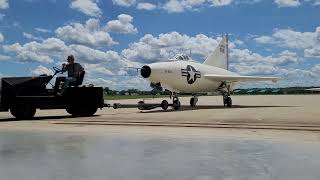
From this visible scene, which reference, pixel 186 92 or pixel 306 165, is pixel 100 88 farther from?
pixel 306 165

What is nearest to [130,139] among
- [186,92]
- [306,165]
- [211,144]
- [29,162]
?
[211,144]

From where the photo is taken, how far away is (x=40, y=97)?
19.9 metres

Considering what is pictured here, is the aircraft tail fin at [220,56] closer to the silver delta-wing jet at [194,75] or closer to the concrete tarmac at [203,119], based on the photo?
the silver delta-wing jet at [194,75]

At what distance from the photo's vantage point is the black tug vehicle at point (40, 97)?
19.2 meters

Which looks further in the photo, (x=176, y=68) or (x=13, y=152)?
(x=176, y=68)

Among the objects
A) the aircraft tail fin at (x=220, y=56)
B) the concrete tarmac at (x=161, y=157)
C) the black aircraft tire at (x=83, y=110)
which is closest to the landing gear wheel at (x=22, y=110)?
the black aircraft tire at (x=83, y=110)

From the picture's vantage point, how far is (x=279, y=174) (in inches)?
235

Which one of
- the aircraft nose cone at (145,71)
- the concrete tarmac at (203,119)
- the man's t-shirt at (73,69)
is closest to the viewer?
the concrete tarmac at (203,119)

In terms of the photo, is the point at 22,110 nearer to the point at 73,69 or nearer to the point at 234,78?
the point at 73,69

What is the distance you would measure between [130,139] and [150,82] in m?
16.7

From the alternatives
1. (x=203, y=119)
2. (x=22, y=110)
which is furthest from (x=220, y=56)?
(x=22, y=110)

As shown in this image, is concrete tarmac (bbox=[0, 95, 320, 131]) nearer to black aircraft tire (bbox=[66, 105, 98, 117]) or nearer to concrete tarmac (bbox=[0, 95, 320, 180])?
black aircraft tire (bbox=[66, 105, 98, 117])

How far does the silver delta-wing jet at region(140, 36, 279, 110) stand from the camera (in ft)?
89.2

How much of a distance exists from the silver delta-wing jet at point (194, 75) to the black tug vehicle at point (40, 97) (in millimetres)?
5711
